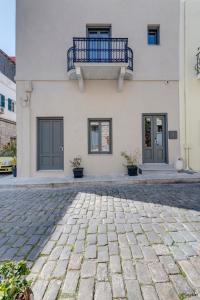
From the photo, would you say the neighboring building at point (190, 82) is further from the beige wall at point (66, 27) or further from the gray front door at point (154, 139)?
the beige wall at point (66, 27)

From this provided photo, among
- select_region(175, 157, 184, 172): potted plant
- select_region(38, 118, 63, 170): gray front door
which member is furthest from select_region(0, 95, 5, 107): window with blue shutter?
select_region(175, 157, 184, 172): potted plant

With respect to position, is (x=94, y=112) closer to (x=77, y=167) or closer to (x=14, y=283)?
(x=77, y=167)

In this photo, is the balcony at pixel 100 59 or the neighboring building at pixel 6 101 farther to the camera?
the neighboring building at pixel 6 101

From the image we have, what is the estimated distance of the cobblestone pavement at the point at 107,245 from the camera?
7.09 ft

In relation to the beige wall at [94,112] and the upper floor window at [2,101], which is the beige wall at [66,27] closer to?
the beige wall at [94,112]

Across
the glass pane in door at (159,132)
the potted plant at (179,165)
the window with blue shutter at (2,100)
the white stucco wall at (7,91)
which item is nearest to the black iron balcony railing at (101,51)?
the glass pane in door at (159,132)

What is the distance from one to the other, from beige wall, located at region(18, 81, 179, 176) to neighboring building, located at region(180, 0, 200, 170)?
585 millimetres

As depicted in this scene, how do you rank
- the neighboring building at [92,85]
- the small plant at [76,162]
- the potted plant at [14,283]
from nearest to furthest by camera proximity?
the potted plant at [14,283], the small plant at [76,162], the neighboring building at [92,85]

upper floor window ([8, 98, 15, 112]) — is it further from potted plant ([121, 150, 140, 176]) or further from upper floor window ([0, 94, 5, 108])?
potted plant ([121, 150, 140, 176])

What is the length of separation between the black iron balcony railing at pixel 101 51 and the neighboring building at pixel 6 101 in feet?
28.2

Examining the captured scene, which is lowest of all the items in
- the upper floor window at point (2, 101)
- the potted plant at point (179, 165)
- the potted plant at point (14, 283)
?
the potted plant at point (14, 283)

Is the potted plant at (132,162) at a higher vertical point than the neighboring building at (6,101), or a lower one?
lower

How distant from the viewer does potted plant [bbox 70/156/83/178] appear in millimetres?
8570

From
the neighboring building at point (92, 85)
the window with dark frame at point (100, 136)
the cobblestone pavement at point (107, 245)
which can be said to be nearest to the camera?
the cobblestone pavement at point (107, 245)
